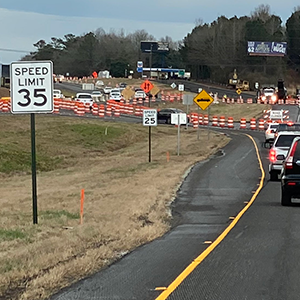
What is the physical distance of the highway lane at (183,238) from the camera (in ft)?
26.5

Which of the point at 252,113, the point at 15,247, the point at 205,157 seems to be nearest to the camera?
the point at 15,247

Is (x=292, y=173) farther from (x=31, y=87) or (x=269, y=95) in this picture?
(x=269, y=95)

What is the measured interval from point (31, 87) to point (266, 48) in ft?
326

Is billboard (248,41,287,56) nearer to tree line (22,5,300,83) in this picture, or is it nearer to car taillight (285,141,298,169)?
tree line (22,5,300,83)

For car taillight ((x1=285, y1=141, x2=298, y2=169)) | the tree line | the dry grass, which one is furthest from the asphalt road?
the tree line

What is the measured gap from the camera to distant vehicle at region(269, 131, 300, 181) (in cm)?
2259

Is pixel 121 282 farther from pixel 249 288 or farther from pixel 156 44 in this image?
pixel 156 44

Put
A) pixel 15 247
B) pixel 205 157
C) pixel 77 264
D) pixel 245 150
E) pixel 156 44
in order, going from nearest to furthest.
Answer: pixel 77 264 → pixel 15 247 → pixel 205 157 → pixel 245 150 → pixel 156 44

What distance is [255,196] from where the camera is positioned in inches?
750

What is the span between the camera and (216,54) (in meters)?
134

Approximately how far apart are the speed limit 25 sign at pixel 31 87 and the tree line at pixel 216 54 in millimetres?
111567

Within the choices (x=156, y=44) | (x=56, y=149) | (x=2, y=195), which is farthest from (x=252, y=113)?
(x=156, y=44)

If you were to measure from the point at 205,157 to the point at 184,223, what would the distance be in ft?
64.3

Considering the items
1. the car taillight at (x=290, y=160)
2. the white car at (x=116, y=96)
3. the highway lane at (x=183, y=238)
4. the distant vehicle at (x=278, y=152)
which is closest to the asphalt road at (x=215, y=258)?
the highway lane at (x=183, y=238)
